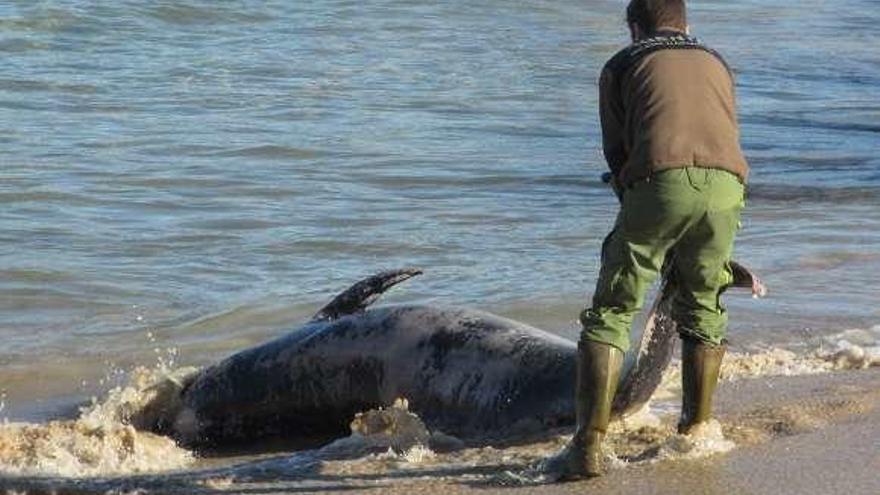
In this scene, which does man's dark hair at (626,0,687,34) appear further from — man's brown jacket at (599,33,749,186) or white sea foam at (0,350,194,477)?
white sea foam at (0,350,194,477)

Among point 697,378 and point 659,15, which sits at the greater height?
point 659,15

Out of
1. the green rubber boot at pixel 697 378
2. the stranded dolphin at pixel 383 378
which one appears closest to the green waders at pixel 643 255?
the green rubber boot at pixel 697 378

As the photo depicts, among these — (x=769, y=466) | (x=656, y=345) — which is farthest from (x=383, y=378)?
(x=769, y=466)

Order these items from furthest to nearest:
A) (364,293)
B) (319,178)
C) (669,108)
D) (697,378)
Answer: (319,178) < (364,293) < (697,378) < (669,108)

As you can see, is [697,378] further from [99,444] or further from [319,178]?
[319,178]

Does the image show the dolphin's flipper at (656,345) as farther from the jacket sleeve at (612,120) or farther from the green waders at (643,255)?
the jacket sleeve at (612,120)

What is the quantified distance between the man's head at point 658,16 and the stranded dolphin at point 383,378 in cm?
151

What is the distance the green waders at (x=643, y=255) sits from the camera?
240 inches

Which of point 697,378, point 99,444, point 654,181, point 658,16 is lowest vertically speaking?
point 99,444

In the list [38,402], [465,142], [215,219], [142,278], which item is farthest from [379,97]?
[38,402]

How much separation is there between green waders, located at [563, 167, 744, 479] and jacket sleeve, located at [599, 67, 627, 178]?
0.49 feet

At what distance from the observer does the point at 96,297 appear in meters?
11.3

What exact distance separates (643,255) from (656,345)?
482 millimetres

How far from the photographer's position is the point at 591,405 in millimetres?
6223
